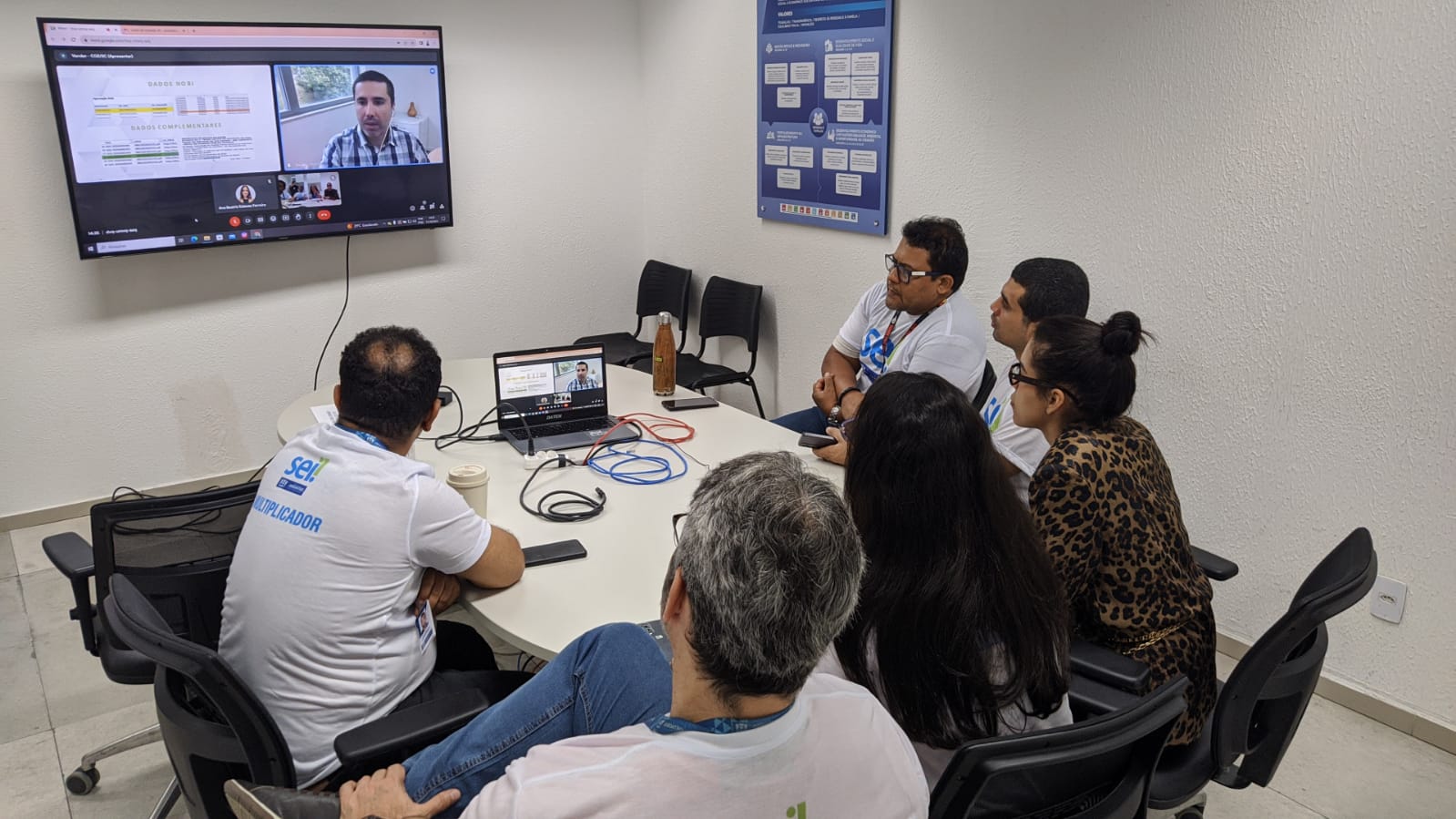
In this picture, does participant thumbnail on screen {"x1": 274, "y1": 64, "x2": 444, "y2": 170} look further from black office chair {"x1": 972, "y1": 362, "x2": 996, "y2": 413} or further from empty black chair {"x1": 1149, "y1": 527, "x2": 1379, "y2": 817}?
empty black chair {"x1": 1149, "y1": 527, "x2": 1379, "y2": 817}

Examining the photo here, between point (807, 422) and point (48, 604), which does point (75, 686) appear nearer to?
point (48, 604)

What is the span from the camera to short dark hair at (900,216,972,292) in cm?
322

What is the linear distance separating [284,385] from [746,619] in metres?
3.94

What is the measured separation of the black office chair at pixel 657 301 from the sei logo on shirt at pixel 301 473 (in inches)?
119

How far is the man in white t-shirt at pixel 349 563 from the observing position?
1750mm

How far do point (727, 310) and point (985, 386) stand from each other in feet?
5.80

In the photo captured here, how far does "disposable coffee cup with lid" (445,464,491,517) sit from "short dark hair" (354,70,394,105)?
2597 millimetres

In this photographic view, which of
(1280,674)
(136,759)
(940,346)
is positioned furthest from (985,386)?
(136,759)

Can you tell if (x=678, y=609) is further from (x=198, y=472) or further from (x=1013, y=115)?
(x=198, y=472)

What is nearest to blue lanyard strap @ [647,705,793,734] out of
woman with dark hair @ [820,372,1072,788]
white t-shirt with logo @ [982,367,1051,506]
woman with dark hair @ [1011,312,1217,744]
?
woman with dark hair @ [820,372,1072,788]

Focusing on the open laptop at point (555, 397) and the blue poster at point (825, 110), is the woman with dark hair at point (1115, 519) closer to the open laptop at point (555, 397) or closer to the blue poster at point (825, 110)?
the open laptop at point (555, 397)

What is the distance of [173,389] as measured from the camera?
4.17 meters

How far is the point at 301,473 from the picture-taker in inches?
70.3

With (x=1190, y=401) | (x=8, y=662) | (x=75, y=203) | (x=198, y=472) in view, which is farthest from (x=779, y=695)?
(x=198, y=472)
